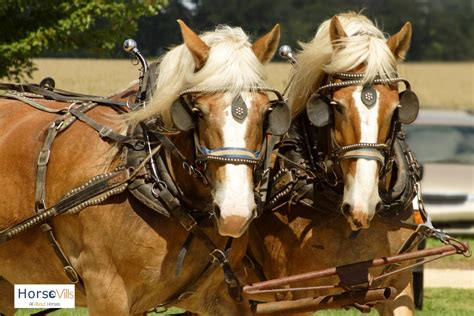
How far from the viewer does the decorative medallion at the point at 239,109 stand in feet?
16.7

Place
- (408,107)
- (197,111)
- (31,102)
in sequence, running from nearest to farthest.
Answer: (197,111)
(408,107)
(31,102)

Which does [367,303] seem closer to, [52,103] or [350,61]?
[350,61]

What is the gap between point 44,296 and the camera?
586 cm

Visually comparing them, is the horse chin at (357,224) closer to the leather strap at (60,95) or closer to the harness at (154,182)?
the harness at (154,182)

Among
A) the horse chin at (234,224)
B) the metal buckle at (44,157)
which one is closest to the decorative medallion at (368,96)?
the horse chin at (234,224)

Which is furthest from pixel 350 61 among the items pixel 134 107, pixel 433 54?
pixel 433 54

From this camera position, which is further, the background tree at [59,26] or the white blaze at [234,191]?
the background tree at [59,26]

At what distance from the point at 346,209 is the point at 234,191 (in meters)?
0.71

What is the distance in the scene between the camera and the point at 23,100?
645 cm

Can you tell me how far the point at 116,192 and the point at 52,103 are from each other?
3.68ft

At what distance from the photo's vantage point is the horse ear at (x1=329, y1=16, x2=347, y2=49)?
5.85m

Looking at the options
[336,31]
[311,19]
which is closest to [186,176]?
[336,31]

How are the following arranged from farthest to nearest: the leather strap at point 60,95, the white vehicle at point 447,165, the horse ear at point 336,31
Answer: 1. the white vehicle at point 447,165
2. the leather strap at point 60,95
3. the horse ear at point 336,31

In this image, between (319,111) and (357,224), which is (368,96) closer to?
(319,111)
